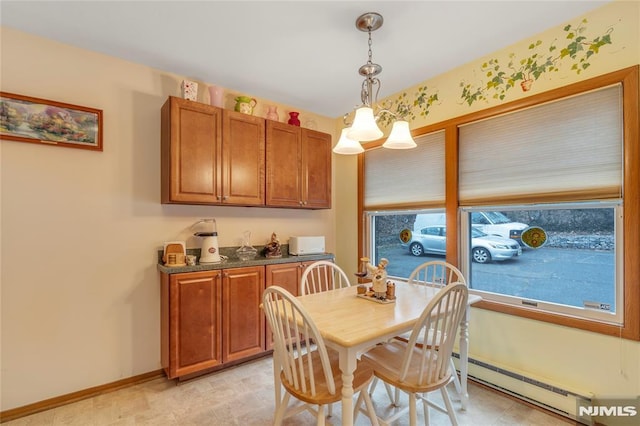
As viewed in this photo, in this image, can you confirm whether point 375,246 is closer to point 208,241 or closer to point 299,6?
point 208,241

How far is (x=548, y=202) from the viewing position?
2059mm

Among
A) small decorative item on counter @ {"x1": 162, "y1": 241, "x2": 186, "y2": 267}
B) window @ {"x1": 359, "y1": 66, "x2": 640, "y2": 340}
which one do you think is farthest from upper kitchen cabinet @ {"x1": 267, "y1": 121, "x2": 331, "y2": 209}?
window @ {"x1": 359, "y1": 66, "x2": 640, "y2": 340}

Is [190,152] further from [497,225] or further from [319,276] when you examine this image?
[497,225]

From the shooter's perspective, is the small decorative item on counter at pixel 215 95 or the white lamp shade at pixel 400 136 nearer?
the white lamp shade at pixel 400 136

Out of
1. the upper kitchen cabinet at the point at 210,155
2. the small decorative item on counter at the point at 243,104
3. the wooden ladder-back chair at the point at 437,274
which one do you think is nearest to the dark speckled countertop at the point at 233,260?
the upper kitchen cabinet at the point at 210,155

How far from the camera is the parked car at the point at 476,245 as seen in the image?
2328mm

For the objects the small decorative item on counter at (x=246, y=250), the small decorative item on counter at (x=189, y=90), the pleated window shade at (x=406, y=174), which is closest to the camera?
the small decorative item on counter at (x=189, y=90)

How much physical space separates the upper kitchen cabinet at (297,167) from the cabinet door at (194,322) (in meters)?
0.95

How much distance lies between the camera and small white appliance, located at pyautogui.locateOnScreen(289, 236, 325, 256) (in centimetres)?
314

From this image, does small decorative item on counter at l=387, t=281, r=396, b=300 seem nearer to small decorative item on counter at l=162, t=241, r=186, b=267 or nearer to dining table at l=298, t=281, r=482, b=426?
dining table at l=298, t=281, r=482, b=426

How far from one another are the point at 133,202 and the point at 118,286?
2.18ft

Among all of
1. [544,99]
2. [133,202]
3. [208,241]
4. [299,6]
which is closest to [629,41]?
[544,99]

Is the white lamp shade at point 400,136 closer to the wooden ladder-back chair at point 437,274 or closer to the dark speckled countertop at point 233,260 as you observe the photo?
the wooden ladder-back chair at point 437,274

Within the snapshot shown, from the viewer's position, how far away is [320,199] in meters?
3.29
